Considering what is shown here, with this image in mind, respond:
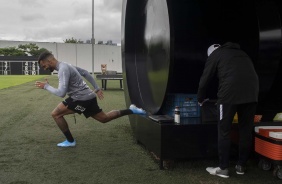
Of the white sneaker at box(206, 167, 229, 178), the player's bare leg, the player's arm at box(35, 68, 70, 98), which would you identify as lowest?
the white sneaker at box(206, 167, 229, 178)

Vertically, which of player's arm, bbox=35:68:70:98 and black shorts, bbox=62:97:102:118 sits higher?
player's arm, bbox=35:68:70:98

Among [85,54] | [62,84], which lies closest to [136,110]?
[62,84]

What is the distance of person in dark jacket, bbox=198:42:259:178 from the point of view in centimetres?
408

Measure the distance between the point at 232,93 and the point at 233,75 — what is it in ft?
0.68

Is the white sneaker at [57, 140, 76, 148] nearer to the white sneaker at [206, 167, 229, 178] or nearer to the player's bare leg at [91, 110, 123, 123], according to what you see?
the player's bare leg at [91, 110, 123, 123]

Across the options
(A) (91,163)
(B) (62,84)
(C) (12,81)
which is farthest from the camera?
(C) (12,81)

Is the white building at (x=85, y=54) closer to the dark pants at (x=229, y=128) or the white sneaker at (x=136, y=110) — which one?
the white sneaker at (x=136, y=110)

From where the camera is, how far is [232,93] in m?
4.08

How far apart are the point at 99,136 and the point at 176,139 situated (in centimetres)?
262

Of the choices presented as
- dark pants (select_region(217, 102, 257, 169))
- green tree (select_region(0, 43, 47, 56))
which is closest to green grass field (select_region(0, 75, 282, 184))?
dark pants (select_region(217, 102, 257, 169))

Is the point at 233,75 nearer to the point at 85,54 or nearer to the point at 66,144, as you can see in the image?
the point at 66,144

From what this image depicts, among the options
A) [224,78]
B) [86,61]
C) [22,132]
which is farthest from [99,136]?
[86,61]

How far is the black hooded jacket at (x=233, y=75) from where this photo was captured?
13.4 feet

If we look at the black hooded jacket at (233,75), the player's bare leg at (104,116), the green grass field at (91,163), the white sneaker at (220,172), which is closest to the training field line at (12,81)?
the green grass field at (91,163)
